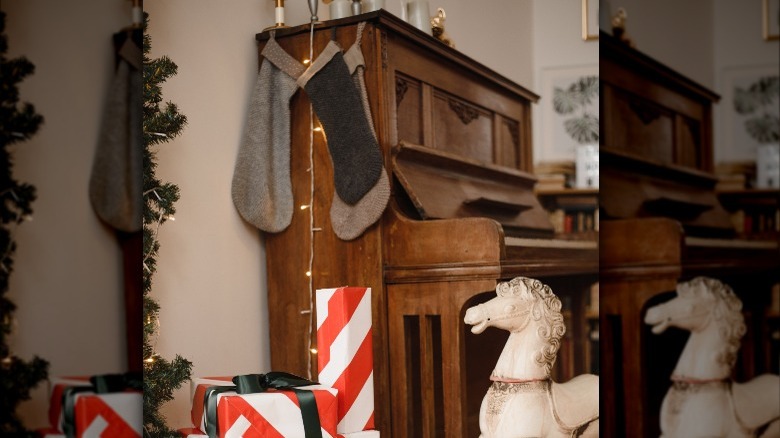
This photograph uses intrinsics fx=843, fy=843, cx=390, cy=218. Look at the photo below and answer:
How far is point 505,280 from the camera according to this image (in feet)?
7.55

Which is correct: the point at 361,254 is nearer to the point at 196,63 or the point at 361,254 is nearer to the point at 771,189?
the point at 196,63

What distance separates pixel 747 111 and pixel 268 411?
1.15 metres

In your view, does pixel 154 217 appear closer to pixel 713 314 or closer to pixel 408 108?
pixel 408 108

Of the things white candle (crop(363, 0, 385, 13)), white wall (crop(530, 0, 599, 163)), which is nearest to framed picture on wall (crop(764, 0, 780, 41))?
white wall (crop(530, 0, 599, 163))

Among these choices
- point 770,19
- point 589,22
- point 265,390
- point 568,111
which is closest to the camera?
point 770,19

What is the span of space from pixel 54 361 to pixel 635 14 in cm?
136

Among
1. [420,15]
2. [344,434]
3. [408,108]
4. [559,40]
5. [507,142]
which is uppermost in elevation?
[420,15]

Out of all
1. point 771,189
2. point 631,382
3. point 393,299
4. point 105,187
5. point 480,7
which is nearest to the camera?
point 771,189

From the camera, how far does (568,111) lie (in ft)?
7.18

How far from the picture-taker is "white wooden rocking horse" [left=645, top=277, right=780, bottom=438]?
1.15m

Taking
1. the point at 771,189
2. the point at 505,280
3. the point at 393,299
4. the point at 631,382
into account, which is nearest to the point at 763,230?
the point at 771,189

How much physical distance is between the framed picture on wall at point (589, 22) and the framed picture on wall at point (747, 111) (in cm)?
93

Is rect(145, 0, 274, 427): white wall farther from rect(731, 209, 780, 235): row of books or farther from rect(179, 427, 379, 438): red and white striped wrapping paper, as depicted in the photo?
rect(731, 209, 780, 235): row of books

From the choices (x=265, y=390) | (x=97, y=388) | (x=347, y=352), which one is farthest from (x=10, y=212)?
(x=347, y=352)
